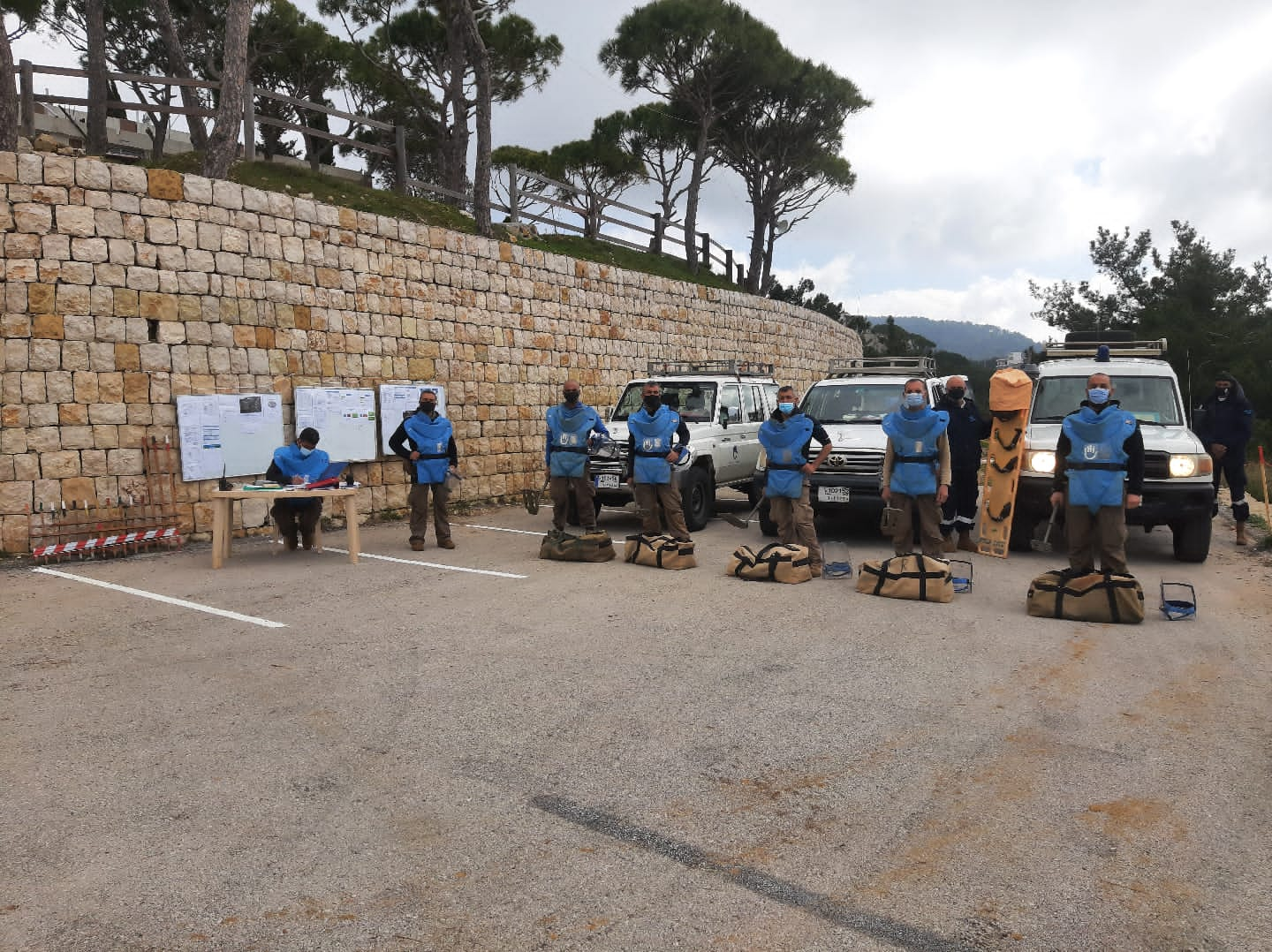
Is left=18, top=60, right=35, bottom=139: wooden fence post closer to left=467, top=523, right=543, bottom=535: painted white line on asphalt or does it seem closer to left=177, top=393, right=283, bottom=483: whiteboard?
left=177, top=393, right=283, bottom=483: whiteboard

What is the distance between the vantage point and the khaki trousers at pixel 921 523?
8227 millimetres

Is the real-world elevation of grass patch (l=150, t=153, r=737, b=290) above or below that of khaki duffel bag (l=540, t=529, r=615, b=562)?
above

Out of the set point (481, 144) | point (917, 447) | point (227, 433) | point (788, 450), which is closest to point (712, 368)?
point (788, 450)

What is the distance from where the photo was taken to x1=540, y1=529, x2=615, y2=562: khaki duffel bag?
366 inches

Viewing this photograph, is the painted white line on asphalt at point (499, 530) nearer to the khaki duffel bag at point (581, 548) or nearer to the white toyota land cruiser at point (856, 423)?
the khaki duffel bag at point (581, 548)

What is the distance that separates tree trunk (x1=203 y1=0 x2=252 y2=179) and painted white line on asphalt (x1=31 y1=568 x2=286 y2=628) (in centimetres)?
625

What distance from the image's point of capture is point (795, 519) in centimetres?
873

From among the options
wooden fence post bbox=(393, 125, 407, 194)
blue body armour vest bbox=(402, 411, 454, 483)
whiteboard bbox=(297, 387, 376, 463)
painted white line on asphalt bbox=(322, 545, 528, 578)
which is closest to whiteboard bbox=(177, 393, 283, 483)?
whiteboard bbox=(297, 387, 376, 463)

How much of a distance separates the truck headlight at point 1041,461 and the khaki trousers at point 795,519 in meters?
2.46

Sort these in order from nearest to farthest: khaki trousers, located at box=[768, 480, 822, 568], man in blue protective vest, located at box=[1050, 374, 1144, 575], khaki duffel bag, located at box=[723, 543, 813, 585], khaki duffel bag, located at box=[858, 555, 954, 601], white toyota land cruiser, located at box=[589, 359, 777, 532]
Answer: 1. man in blue protective vest, located at box=[1050, 374, 1144, 575]
2. khaki duffel bag, located at box=[858, 555, 954, 601]
3. khaki duffel bag, located at box=[723, 543, 813, 585]
4. khaki trousers, located at box=[768, 480, 822, 568]
5. white toyota land cruiser, located at box=[589, 359, 777, 532]

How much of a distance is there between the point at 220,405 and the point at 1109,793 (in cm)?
1002

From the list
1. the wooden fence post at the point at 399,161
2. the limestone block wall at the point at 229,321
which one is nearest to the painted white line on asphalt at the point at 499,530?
the limestone block wall at the point at 229,321

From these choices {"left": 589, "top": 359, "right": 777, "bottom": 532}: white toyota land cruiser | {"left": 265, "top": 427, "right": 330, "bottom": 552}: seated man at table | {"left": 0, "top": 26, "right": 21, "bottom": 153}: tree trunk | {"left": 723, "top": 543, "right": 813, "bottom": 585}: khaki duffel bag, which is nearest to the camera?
Answer: {"left": 723, "top": 543, "right": 813, "bottom": 585}: khaki duffel bag

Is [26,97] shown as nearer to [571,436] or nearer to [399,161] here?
[399,161]
